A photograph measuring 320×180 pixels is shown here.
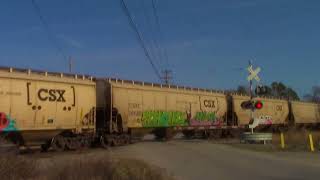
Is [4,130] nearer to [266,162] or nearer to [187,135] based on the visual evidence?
[266,162]

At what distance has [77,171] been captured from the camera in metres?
12.4

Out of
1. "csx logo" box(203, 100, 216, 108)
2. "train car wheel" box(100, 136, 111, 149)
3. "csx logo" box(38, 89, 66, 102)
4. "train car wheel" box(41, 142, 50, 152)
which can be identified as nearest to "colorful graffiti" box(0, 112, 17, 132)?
"csx logo" box(38, 89, 66, 102)

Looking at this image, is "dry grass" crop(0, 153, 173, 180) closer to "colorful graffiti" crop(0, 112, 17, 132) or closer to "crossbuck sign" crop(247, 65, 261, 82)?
"colorful graffiti" crop(0, 112, 17, 132)

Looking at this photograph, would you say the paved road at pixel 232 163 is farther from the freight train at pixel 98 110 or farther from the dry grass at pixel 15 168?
the dry grass at pixel 15 168

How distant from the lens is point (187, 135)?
39.4 metres

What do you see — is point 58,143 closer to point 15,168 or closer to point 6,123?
point 6,123

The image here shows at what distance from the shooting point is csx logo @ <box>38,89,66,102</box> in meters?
23.4

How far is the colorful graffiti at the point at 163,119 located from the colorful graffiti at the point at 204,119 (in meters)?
1.28

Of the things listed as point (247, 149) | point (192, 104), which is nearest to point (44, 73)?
point (247, 149)

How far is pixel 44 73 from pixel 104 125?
5.54m

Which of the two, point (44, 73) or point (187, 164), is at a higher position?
point (44, 73)

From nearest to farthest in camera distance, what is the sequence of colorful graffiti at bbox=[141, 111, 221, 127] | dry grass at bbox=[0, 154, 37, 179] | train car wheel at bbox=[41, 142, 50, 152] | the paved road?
dry grass at bbox=[0, 154, 37, 179], the paved road, train car wheel at bbox=[41, 142, 50, 152], colorful graffiti at bbox=[141, 111, 221, 127]

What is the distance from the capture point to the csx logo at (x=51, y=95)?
23.4 metres

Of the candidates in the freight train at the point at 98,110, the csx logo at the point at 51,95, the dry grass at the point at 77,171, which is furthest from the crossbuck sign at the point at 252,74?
the dry grass at the point at 77,171
